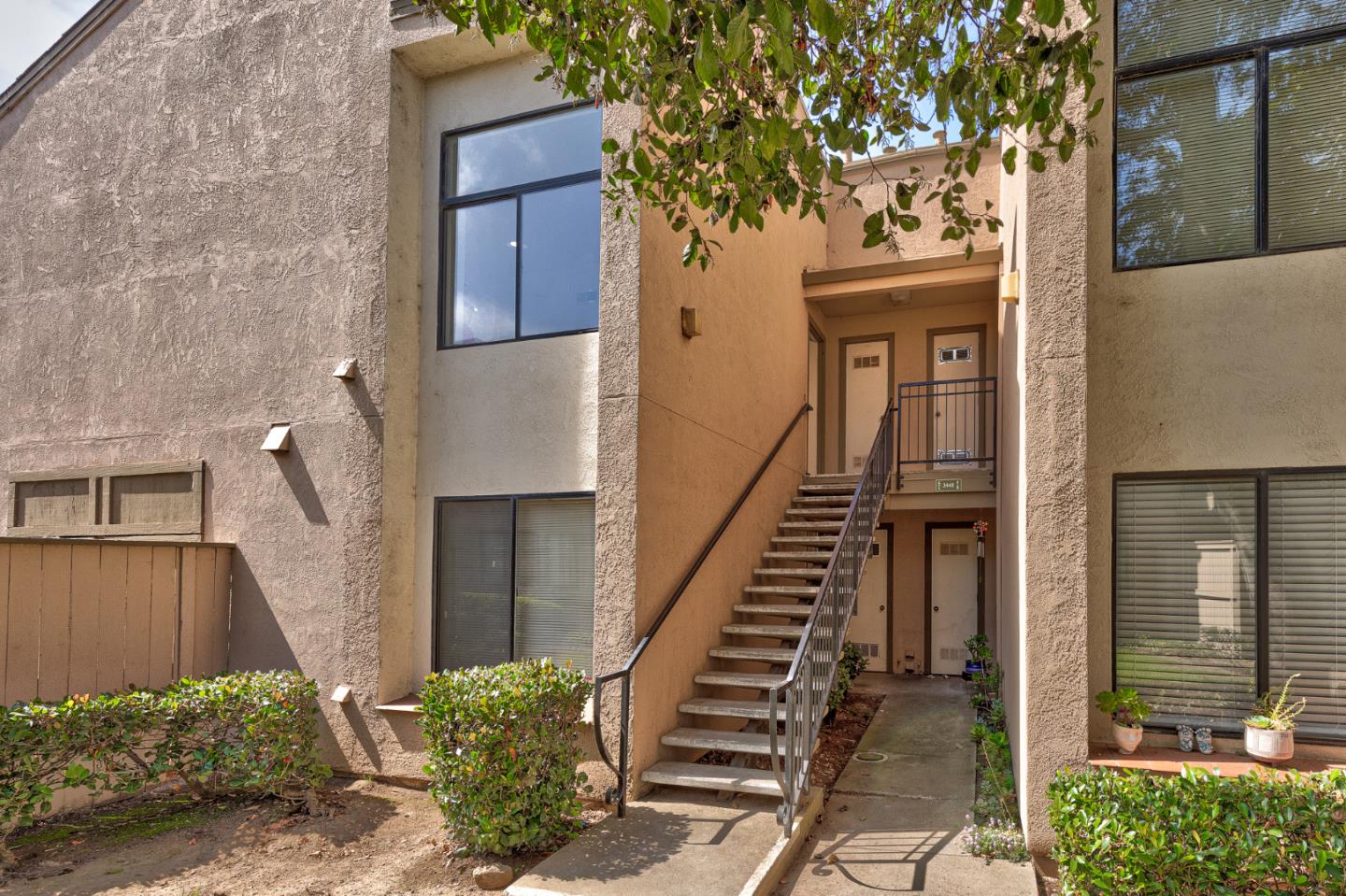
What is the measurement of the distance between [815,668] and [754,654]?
1156mm

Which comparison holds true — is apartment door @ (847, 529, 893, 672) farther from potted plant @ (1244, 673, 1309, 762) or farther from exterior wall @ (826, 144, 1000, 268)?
potted plant @ (1244, 673, 1309, 762)

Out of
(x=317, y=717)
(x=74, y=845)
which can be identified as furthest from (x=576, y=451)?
(x=74, y=845)

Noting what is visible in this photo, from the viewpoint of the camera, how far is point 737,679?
6.68 m

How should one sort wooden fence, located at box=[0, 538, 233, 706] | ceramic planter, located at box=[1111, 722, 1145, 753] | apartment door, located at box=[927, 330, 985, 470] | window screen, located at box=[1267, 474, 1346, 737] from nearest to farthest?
window screen, located at box=[1267, 474, 1346, 737], ceramic planter, located at box=[1111, 722, 1145, 753], wooden fence, located at box=[0, 538, 233, 706], apartment door, located at box=[927, 330, 985, 470]

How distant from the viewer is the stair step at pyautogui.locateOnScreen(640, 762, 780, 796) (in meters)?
5.56

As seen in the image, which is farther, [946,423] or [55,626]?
[946,423]

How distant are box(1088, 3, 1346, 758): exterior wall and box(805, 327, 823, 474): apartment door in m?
5.95

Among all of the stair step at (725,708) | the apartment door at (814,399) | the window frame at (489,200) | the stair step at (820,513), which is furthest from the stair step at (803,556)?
the window frame at (489,200)

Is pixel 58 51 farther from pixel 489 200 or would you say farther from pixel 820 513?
pixel 820 513

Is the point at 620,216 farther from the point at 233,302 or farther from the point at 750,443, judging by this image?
the point at 233,302

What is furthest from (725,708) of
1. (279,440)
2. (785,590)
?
(279,440)

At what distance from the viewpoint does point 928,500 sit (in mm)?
9859

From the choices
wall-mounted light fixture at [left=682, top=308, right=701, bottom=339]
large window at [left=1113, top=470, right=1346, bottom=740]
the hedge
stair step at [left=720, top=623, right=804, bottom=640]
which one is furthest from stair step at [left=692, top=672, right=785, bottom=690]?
the hedge

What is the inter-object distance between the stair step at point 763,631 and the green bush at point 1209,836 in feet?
9.90
